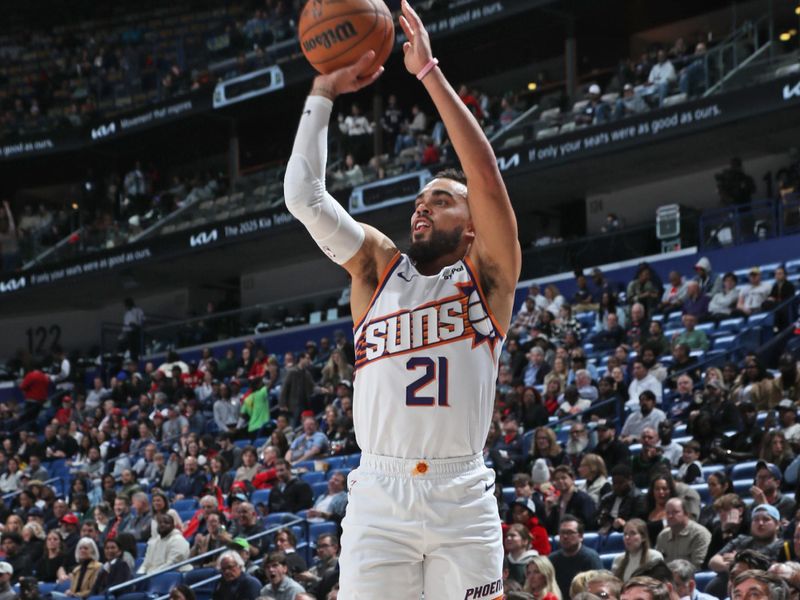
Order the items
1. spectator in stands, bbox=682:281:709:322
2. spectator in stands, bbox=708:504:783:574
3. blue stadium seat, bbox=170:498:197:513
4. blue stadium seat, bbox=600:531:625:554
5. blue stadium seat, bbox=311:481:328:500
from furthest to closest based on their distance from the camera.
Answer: spectator in stands, bbox=682:281:709:322 < blue stadium seat, bbox=170:498:197:513 < blue stadium seat, bbox=311:481:328:500 < blue stadium seat, bbox=600:531:625:554 < spectator in stands, bbox=708:504:783:574

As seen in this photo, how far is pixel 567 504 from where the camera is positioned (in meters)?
10.7

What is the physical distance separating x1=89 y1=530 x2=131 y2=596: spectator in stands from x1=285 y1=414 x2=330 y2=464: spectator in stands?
118 inches

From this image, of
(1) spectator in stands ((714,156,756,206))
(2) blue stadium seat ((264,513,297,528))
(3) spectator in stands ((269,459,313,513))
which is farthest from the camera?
(1) spectator in stands ((714,156,756,206))

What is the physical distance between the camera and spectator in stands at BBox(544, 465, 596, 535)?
418 inches

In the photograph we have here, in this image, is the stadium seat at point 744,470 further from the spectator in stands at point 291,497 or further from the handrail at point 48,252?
Result: the handrail at point 48,252

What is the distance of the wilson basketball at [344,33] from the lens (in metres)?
4.15

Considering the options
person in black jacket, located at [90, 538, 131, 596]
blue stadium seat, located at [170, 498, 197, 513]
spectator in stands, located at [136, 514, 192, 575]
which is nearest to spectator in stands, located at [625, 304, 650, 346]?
blue stadium seat, located at [170, 498, 197, 513]

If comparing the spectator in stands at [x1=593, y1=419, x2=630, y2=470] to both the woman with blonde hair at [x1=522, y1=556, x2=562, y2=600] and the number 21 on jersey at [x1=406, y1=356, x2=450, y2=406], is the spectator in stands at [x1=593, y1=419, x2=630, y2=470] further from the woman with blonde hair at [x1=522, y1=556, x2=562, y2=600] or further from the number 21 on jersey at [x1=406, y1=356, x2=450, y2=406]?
the number 21 on jersey at [x1=406, y1=356, x2=450, y2=406]

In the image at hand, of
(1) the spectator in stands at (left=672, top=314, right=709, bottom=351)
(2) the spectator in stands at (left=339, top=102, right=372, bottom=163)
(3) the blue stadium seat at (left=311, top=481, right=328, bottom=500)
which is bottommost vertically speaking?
(3) the blue stadium seat at (left=311, top=481, right=328, bottom=500)

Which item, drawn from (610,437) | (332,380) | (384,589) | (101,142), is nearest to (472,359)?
(384,589)

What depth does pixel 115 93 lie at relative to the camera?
29656 millimetres

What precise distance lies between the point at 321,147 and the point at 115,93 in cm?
2683

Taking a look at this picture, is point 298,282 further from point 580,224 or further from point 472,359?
point 472,359

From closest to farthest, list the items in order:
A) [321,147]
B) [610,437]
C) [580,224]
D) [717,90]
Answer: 1. [321,147]
2. [610,437]
3. [717,90]
4. [580,224]
